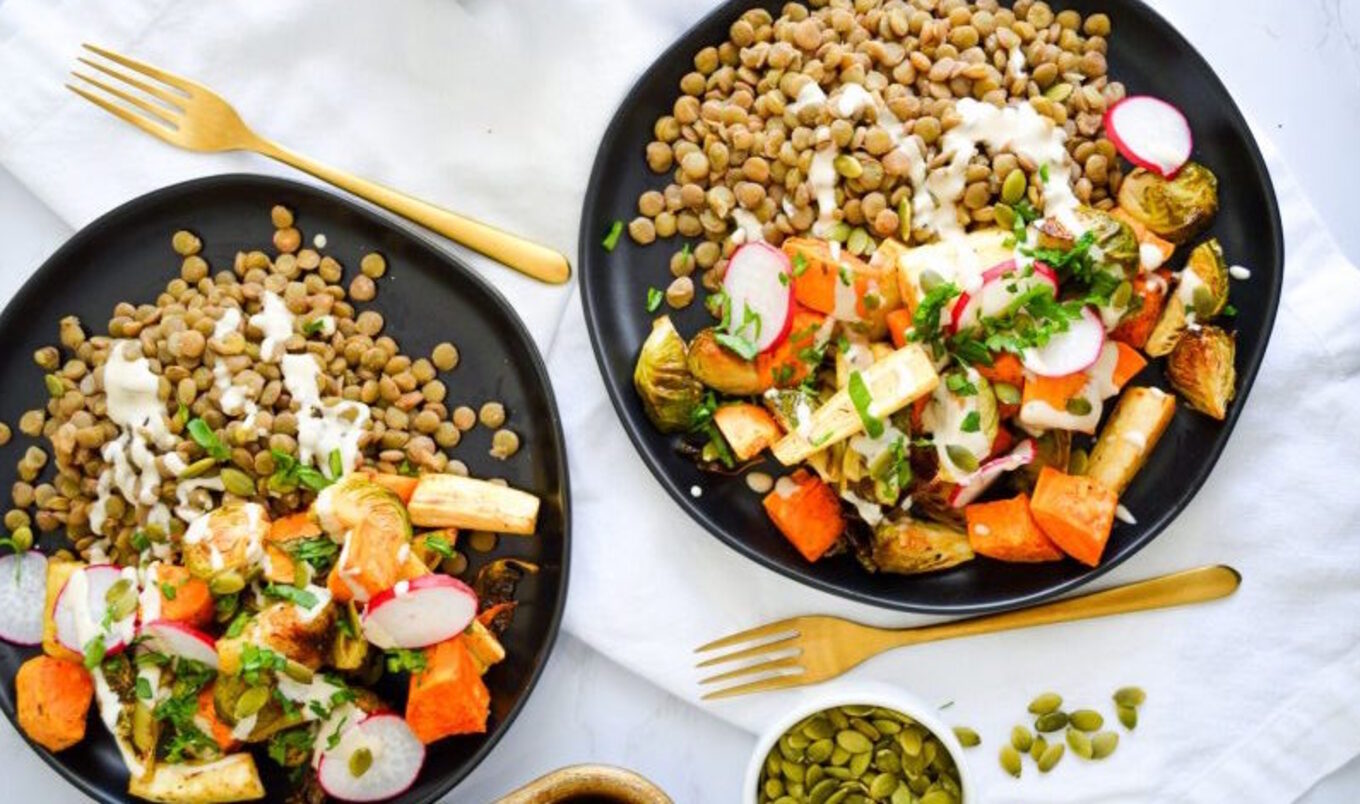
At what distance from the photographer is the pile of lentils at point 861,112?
7.61ft

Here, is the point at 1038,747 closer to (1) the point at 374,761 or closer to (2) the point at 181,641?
(1) the point at 374,761

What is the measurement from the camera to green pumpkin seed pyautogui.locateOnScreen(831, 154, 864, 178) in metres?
2.30

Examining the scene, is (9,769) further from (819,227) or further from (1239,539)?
(1239,539)

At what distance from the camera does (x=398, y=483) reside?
2.35 metres

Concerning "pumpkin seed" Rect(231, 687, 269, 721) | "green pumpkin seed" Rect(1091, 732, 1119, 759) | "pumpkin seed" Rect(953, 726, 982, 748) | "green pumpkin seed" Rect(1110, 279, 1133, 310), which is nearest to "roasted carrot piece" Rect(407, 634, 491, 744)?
"pumpkin seed" Rect(231, 687, 269, 721)

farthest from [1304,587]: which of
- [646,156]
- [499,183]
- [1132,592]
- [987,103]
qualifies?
[499,183]

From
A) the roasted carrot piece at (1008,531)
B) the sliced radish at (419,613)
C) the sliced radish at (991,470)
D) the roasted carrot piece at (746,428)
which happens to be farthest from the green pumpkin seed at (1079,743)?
the sliced radish at (419,613)

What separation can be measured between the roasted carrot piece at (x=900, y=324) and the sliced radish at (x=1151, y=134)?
0.47 m

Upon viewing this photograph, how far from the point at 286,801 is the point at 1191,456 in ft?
5.49

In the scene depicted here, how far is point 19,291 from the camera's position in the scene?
7.95ft

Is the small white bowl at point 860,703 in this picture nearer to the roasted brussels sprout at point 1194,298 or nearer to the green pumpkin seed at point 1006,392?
the green pumpkin seed at point 1006,392

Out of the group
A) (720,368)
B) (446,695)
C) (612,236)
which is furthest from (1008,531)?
(446,695)

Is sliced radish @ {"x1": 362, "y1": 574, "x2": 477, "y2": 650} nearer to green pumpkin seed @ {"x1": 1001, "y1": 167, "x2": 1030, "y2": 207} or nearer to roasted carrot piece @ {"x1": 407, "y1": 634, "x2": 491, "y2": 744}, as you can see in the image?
roasted carrot piece @ {"x1": 407, "y1": 634, "x2": 491, "y2": 744}

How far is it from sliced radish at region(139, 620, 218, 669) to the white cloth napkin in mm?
618
